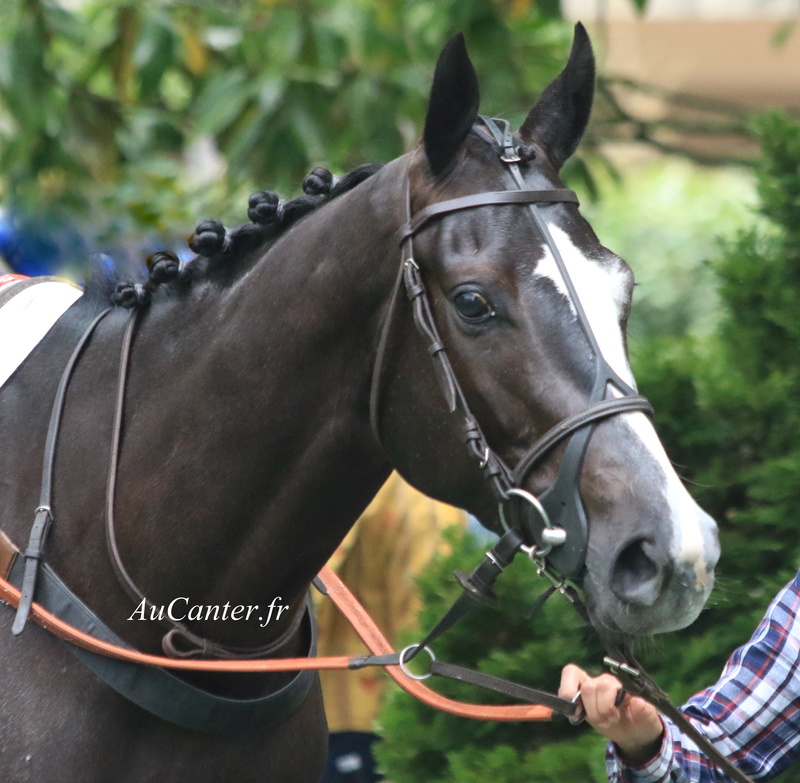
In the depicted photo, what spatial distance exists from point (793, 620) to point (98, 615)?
1.31m

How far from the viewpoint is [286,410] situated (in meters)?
2.05

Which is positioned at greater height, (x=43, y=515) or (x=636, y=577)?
(x=636, y=577)

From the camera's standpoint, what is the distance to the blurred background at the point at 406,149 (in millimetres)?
2844

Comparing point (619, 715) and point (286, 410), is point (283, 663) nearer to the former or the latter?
point (286, 410)

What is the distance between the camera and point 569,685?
2010mm

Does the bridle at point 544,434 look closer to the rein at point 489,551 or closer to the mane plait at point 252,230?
the rein at point 489,551

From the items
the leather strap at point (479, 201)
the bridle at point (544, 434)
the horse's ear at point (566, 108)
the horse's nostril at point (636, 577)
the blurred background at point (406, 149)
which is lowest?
the blurred background at point (406, 149)

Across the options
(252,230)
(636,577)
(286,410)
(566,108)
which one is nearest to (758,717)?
(636,577)

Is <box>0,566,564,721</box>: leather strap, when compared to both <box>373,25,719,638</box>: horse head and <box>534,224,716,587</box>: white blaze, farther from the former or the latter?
<box>534,224,716,587</box>: white blaze

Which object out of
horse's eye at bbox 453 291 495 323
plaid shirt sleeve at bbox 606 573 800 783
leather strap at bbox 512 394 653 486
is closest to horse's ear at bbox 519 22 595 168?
horse's eye at bbox 453 291 495 323

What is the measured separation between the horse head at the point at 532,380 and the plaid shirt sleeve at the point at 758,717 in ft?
1.38

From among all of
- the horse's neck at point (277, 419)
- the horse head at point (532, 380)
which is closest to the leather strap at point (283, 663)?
the horse's neck at point (277, 419)

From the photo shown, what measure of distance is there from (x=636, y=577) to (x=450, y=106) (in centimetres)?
88

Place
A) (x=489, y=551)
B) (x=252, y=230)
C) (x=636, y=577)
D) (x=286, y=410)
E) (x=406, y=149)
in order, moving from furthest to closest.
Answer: (x=406, y=149)
(x=252, y=230)
(x=286, y=410)
(x=489, y=551)
(x=636, y=577)
